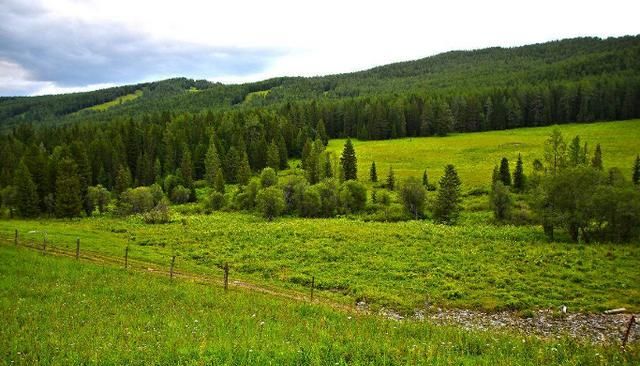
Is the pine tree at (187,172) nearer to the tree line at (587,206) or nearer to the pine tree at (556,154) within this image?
the tree line at (587,206)

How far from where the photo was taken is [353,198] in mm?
77562

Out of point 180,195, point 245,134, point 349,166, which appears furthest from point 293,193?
point 245,134

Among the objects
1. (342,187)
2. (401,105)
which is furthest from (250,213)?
(401,105)

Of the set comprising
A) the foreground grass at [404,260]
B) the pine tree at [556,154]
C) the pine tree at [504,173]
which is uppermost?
the pine tree at [556,154]

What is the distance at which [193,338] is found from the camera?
15.0 meters

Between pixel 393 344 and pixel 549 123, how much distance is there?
162 metres

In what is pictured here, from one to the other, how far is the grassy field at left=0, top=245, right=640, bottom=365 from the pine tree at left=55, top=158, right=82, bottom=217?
182ft

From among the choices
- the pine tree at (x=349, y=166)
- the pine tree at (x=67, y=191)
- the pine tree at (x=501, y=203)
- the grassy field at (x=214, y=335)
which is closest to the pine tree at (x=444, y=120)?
the pine tree at (x=349, y=166)

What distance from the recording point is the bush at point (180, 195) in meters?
95.4

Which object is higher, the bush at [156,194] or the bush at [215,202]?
the bush at [156,194]

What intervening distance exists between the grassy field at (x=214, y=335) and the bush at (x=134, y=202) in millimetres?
57275

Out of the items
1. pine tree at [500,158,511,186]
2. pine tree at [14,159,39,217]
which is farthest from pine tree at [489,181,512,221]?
pine tree at [14,159,39,217]

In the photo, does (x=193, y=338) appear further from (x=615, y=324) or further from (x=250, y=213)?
(x=250, y=213)

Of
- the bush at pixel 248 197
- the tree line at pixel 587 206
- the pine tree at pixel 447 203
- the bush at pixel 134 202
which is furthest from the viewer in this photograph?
the bush at pixel 248 197
